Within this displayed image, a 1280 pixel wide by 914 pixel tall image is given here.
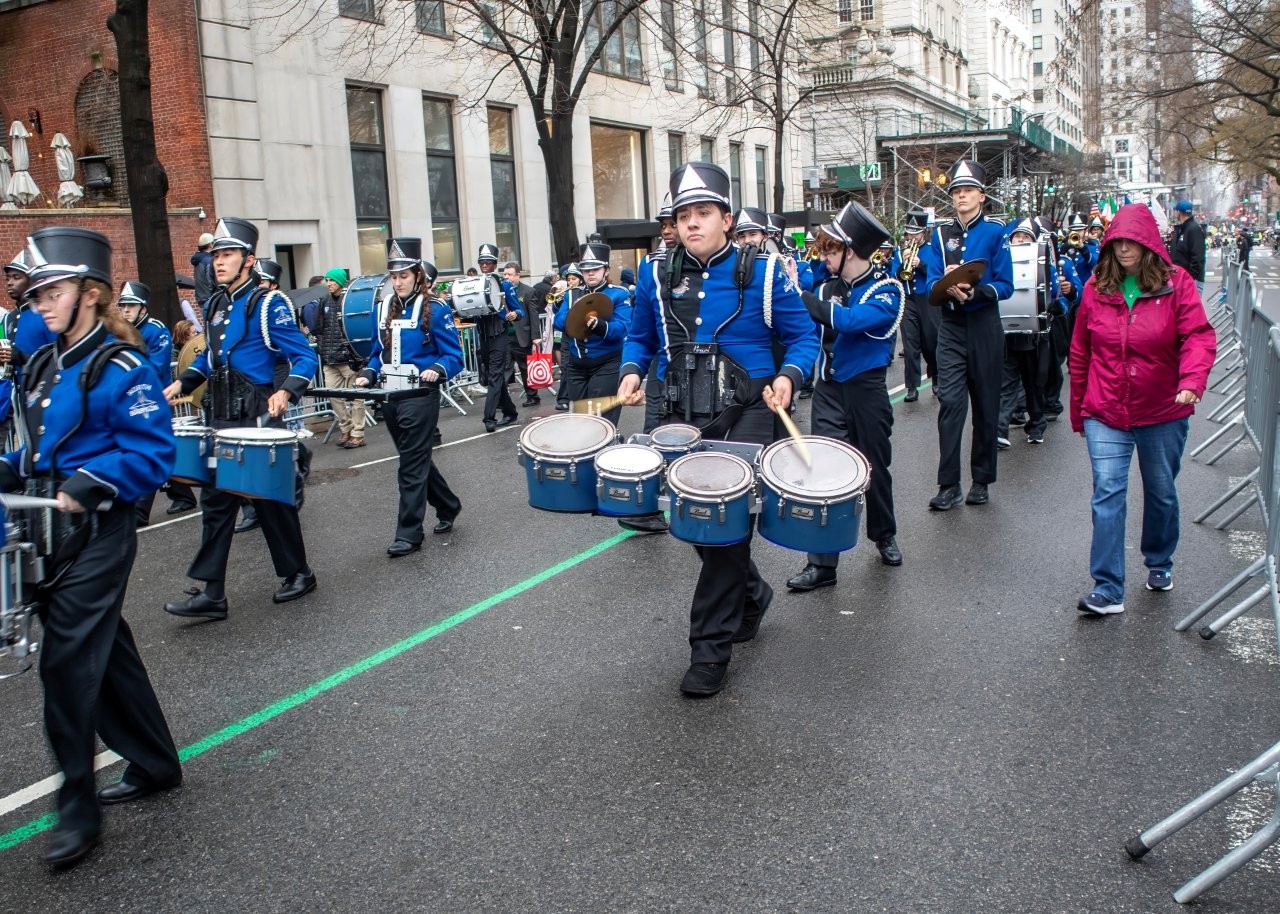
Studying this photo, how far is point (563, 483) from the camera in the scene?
195 inches

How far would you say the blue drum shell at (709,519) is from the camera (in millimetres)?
4559

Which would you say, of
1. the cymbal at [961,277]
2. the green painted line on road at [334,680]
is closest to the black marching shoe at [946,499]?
the cymbal at [961,277]

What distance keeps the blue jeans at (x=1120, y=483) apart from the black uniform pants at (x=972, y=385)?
2.43 metres

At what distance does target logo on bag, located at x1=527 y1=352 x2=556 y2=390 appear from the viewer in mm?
15188

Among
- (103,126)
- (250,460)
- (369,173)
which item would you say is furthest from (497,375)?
(103,126)

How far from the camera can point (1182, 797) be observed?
159 inches

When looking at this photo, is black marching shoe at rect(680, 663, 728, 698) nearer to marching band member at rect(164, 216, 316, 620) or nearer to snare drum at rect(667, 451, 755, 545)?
snare drum at rect(667, 451, 755, 545)

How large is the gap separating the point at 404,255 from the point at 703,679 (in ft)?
15.2

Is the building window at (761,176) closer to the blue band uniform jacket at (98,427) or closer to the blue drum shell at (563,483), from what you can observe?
the blue drum shell at (563,483)

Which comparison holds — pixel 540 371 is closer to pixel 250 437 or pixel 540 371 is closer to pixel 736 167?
pixel 250 437

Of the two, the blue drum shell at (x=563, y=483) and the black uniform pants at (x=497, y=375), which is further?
the black uniform pants at (x=497, y=375)

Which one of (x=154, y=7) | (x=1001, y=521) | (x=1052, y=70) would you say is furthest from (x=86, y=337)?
(x=1052, y=70)

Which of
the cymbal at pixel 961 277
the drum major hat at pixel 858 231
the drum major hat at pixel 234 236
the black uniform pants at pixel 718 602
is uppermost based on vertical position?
the drum major hat at pixel 234 236

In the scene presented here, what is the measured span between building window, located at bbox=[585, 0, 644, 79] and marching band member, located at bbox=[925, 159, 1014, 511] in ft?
72.4
